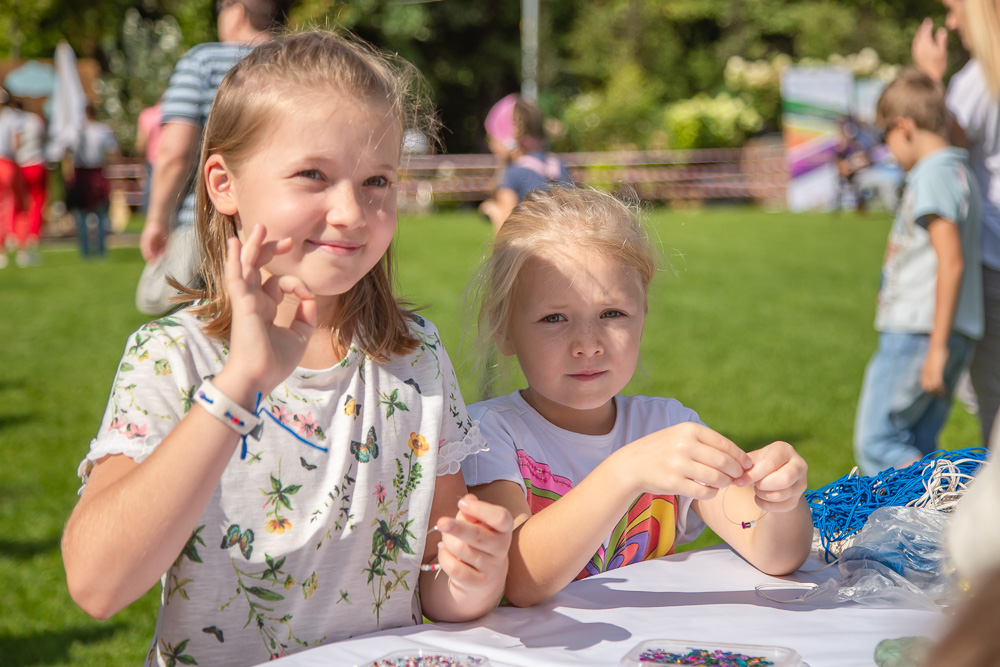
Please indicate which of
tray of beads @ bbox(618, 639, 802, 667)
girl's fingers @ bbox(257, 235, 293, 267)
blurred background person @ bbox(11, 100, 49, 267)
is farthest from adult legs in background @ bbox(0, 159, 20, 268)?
tray of beads @ bbox(618, 639, 802, 667)

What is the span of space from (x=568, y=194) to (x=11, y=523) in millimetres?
3280

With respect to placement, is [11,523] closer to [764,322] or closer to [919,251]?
[919,251]

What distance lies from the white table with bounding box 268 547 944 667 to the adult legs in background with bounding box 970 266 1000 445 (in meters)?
2.66

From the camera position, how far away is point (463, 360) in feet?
6.64

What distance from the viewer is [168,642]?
1423 mm

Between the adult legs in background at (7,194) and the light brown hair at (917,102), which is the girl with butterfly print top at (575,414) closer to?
the light brown hair at (917,102)

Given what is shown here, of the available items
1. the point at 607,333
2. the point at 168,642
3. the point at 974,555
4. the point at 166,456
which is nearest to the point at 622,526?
the point at 607,333

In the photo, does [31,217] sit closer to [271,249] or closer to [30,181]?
[30,181]

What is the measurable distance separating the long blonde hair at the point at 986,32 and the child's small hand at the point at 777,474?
0.60 m

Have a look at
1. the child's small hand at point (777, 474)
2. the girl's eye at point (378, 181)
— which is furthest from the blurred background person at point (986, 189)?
the girl's eye at point (378, 181)

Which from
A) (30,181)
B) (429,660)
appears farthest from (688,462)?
(30,181)

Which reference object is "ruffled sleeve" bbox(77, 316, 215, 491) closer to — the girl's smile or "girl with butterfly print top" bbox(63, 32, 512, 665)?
"girl with butterfly print top" bbox(63, 32, 512, 665)

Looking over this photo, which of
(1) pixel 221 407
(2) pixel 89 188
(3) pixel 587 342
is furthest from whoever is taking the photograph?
(2) pixel 89 188

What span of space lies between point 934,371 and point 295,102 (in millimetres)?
2961
